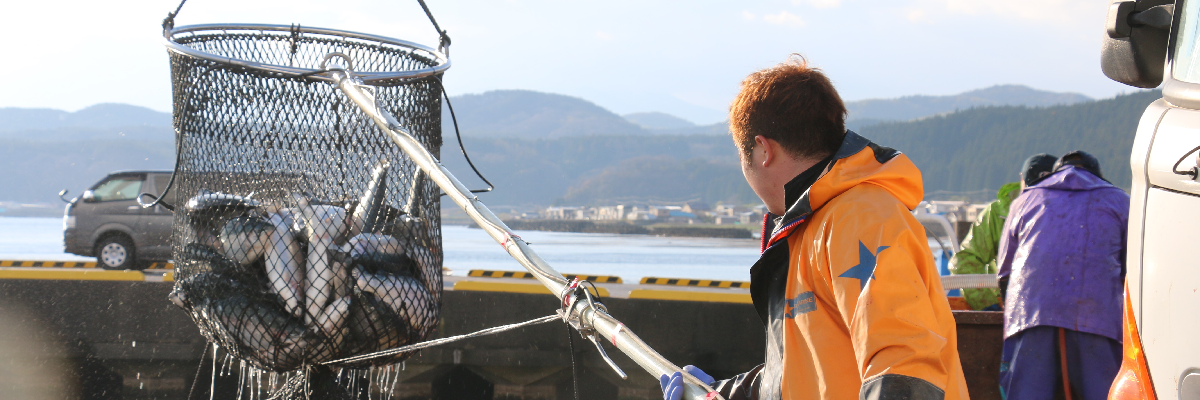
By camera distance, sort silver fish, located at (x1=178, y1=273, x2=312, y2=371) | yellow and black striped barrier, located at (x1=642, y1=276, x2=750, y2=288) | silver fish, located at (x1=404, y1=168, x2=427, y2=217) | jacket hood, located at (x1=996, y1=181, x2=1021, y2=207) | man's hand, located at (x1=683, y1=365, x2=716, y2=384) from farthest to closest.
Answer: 1. yellow and black striped barrier, located at (x1=642, y1=276, x2=750, y2=288)
2. jacket hood, located at (x1=996, y1=181, x2=1021, y2=207)
3. silver fish, located at (x1=404, y1=168, x2=427, y2=217)
4. silver fish, located at (x1=178, y1=273, x2=312, y2=371)
5. man's hand, located at (x1=683, y1=365, x2=716, y2=384)

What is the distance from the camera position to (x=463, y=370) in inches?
218

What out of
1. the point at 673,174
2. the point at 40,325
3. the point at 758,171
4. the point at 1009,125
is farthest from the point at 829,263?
the point at 1009,125

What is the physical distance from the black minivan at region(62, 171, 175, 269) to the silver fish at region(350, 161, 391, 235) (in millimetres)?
9670

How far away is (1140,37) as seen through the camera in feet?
6.34

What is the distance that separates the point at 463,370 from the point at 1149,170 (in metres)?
4.63

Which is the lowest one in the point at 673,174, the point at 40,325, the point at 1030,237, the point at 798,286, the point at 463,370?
the point at 673,174

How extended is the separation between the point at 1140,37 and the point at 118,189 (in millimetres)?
12763

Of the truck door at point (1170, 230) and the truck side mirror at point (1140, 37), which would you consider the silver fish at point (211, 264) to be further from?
the truck side mirror at point (1140, 37)

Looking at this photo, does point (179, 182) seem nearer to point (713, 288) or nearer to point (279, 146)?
point (279, 146)

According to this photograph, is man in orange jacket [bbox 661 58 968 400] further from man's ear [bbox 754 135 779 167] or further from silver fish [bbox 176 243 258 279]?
silver fish [bbox 176 243 258 279]

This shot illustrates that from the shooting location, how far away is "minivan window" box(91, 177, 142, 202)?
11.5 m

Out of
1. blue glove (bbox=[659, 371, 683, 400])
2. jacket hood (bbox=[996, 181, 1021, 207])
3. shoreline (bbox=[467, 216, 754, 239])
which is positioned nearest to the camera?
blue glove (bbox=[659, 371, 683, 400])

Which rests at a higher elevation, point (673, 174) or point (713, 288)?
point (713, 288)

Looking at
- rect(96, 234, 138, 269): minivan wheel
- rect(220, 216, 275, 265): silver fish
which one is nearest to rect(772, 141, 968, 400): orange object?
rect(220, 216, 275, 265): silver fish
